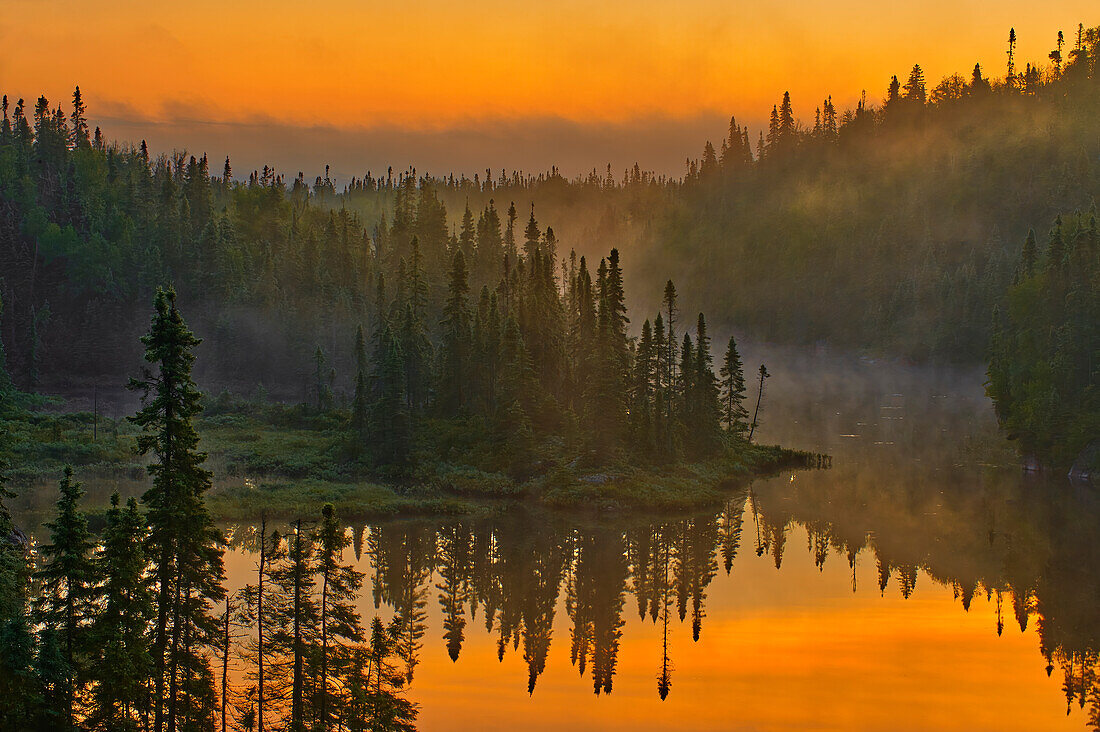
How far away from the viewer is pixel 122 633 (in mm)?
28156

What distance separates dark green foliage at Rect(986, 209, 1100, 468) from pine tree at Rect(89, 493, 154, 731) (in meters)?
87.3

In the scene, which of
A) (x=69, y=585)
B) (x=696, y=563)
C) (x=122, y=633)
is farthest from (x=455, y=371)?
(x=69, y=585)

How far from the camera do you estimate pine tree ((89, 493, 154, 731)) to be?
88.6 feet

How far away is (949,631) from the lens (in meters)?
48.3

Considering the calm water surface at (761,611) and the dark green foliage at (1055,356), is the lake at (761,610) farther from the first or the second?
the dark green foliage at (1055,356)

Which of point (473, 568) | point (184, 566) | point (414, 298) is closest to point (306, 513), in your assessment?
point (473, 568)

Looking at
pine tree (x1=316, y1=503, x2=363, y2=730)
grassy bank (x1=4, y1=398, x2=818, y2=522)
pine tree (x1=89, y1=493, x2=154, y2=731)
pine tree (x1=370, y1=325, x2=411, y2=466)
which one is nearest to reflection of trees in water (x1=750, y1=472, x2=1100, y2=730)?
grassy bank (x1=4, y1=398, x2=818, y2=522)

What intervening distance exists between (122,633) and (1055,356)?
3637 inches

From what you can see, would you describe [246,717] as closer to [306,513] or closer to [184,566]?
[184,566]

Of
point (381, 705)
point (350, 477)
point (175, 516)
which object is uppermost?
point (175, 516)

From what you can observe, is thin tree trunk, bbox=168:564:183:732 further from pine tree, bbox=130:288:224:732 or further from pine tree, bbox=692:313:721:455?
pine tree, bbox=692:313:721:455

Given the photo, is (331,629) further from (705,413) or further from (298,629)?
(705,413)

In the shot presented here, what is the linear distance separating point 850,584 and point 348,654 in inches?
1418

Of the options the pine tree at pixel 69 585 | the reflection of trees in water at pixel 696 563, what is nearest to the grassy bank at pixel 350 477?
the reflection of trees in water at pixel 696 563
